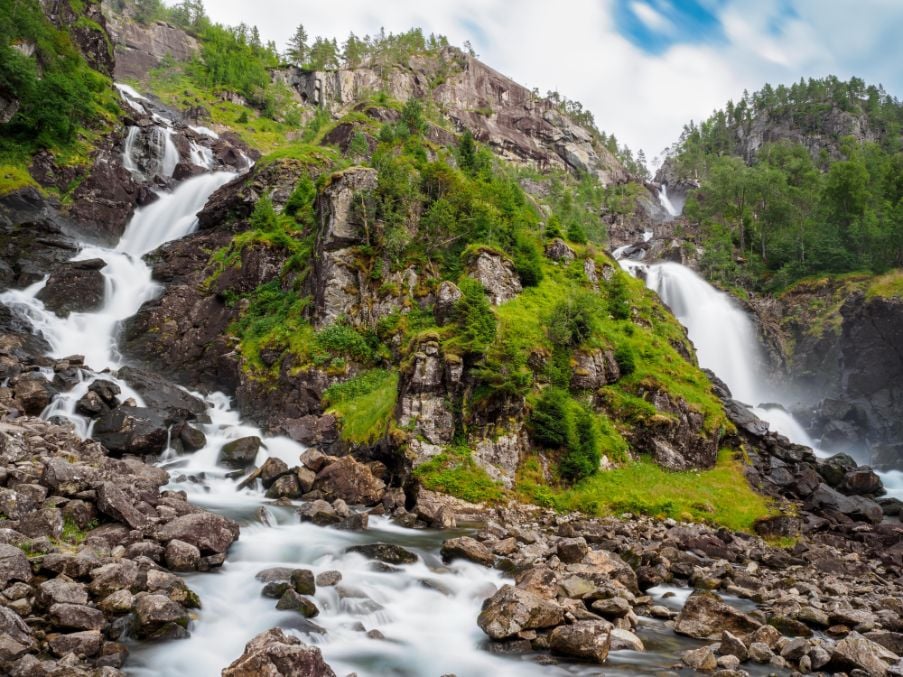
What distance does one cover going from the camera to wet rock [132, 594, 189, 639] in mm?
9727

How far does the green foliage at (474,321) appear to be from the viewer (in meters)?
26.4

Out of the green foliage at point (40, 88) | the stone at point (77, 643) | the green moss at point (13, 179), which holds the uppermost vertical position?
the green foliage at point (40, 88)

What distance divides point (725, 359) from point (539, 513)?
4120 centimetres

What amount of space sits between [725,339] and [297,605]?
5701cm

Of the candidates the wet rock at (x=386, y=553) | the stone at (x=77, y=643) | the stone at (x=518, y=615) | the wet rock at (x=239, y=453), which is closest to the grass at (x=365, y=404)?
the wet rock at (x=239, y=453)

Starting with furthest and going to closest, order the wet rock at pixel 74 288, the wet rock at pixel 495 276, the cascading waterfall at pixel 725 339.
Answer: the cascading waterfall at pixel 725 339 → the wet rock at pixel 74 288 → the wet rock at pixel 495 276

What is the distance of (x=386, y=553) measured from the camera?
51.8 ft

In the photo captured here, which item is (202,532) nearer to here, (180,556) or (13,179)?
(180,556)

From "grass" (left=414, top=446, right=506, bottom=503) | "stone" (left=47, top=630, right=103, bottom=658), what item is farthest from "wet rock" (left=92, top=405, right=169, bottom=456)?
"stone" (left=47, top=630, right=103, bottom=658)

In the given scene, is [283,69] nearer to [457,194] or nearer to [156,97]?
[156,97]

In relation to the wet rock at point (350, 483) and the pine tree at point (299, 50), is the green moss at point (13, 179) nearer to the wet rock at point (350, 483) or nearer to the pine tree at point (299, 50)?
the wet rock at point (350, 483)

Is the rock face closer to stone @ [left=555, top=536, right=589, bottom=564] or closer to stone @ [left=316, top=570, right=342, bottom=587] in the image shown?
stone @ [left=316, top=570, right=342, bottom=587]

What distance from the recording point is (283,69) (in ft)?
419

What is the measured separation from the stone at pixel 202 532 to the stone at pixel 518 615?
7.62 metres
